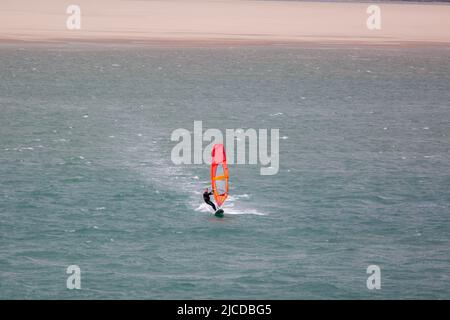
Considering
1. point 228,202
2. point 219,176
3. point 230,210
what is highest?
point 219,176

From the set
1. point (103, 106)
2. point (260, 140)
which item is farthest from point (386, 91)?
point (260, 140)

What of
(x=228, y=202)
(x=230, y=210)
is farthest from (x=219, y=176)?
(x=230, y=210)

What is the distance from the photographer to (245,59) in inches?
6649

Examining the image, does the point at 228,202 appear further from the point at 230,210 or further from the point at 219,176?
the point at 219,176

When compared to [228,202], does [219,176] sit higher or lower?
higher

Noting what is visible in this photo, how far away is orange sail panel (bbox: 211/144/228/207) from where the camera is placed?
5522cm

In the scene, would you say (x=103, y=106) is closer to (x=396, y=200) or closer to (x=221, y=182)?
(x=221, y=182)

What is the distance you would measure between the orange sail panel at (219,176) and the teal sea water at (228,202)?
924mm

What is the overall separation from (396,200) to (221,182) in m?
11.0

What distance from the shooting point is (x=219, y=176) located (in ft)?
196

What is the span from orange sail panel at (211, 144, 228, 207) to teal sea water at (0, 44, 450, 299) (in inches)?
36.4

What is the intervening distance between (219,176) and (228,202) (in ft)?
8.37
